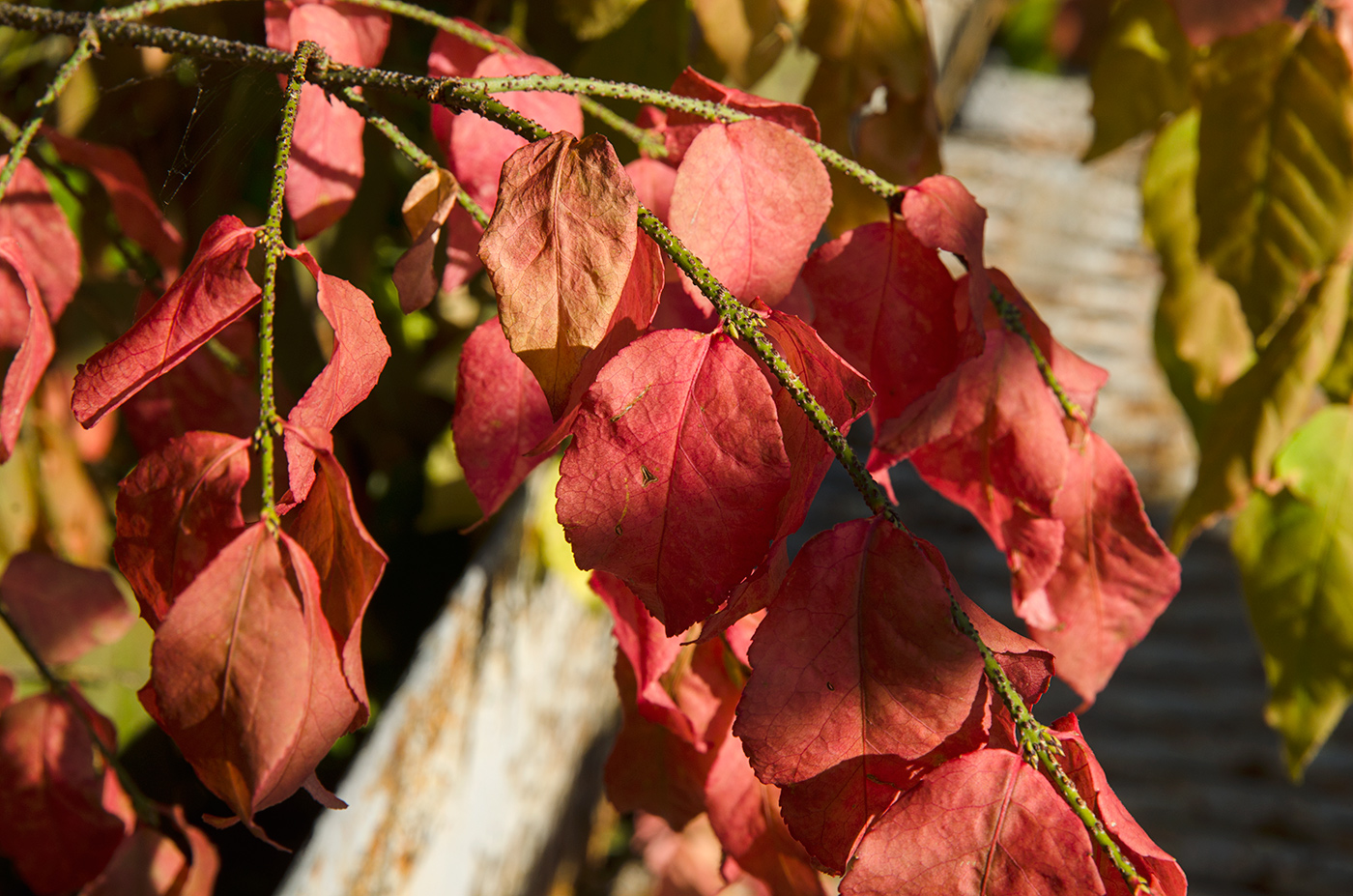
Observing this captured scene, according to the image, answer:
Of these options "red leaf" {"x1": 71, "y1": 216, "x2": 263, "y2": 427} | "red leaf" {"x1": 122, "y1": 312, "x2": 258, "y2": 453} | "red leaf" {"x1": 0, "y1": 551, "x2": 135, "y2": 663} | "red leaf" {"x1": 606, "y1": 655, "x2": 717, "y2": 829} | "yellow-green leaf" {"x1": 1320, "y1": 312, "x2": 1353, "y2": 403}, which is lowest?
"red leaf" {"x1": 0, "y1": 551, "x2": 135, "y2": 663}

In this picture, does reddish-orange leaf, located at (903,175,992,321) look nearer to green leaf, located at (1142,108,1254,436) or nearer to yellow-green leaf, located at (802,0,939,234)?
yellow-green leaf, located at (802,0,939,234)

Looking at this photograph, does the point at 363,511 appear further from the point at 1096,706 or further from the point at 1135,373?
the point at 1135,373

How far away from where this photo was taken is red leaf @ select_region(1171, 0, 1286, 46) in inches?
21.2

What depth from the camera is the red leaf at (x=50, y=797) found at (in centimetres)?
54

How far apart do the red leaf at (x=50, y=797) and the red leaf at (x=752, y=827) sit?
389 millimetres

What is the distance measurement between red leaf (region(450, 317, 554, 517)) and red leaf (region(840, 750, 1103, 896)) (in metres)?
0.22

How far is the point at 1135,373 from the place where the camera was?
2.64 m

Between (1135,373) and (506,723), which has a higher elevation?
(506,723)

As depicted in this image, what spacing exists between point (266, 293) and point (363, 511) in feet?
3.23

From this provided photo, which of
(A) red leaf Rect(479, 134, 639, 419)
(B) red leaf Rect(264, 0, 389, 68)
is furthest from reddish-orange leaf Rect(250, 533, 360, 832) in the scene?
(B) red leaf Rect(264, 0, 389, 68)

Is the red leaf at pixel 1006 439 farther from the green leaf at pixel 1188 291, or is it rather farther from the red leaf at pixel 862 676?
the green leaf at pixel 1188 291

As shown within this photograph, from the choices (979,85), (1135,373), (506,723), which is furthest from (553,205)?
(979,85)

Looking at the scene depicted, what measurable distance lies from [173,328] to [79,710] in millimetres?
356

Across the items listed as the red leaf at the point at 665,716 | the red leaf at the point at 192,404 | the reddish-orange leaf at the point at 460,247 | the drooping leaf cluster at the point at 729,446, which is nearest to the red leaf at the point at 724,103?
the drooping leaf cluster at the point at 729,446
